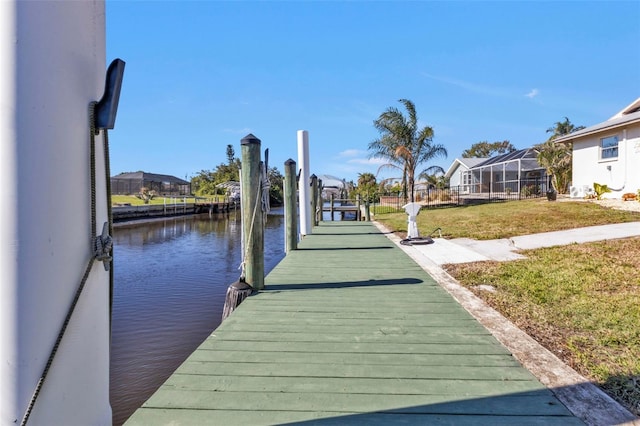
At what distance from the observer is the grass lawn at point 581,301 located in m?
2.58

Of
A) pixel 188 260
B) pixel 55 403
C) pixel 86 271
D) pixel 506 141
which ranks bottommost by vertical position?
pixel 188 260

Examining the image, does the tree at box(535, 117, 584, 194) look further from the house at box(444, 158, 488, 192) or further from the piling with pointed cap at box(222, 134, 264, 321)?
the piling with pointed cap at box(222, 134, 264, 321)

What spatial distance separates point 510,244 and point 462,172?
3176 centimetres

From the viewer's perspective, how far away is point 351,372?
7.83ft

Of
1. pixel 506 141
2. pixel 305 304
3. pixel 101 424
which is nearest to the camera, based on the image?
pixel 101 424

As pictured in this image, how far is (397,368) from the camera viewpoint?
8.00ft

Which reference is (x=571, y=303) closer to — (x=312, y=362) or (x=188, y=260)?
(x=312, y=362)

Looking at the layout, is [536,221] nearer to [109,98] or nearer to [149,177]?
[109,98]

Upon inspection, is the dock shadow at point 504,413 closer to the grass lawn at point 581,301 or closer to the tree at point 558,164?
the grass lawn at point 581,301

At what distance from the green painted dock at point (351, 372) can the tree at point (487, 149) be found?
58.2m

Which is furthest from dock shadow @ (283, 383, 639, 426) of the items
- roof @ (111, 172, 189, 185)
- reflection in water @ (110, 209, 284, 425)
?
roof @ (111, 172, 189, 185)

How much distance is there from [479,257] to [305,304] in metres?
4.27

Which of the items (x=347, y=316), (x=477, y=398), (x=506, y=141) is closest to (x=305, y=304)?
(x=347, y=316)

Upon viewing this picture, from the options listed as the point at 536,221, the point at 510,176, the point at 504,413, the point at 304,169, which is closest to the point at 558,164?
the point at 510,176
